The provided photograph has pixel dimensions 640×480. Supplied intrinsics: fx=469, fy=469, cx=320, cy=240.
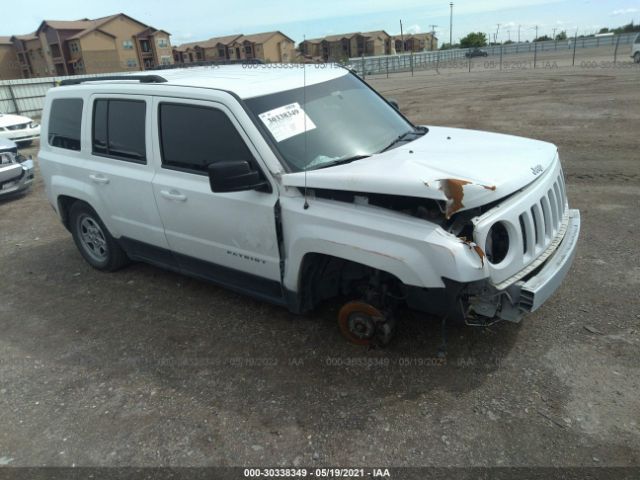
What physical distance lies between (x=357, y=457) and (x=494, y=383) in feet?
3.48

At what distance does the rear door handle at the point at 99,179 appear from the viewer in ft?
14.2

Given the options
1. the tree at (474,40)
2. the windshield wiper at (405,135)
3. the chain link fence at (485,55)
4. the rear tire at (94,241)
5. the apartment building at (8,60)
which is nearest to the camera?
the windshield wiper at (405,135)

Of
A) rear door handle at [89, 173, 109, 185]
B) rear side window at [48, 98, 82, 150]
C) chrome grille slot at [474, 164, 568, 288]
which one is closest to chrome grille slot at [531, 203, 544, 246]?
chrome grille slot at [474, 164, 568, 288]

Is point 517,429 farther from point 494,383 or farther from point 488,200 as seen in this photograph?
point 488,200

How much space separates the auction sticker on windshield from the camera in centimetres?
337

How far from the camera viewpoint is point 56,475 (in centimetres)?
265

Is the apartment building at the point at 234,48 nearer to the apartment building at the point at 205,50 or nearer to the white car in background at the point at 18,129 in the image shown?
the apartment building at the point at 205,50

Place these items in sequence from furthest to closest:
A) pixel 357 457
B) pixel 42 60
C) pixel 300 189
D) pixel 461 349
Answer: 1. pixel 42 60
2. pixel 461 349
3. pixel 300 189
4. pixel 357 457

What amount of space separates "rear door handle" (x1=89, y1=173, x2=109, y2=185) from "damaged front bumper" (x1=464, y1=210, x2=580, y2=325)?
3351mm


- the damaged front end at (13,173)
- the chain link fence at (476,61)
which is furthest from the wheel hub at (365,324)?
the chain link fence at (476,61)

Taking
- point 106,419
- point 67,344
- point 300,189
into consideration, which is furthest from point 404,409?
point 67,344

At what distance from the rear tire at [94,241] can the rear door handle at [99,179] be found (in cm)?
51

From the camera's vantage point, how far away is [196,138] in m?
3.65

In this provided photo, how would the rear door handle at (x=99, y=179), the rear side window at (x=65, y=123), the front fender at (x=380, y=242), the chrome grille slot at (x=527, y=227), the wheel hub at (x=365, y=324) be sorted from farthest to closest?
1. the rear side window at (x=65, y=123)
2. the rear door handle at (x=99, y=179)
3. the wheel hub at (x=365, y=324)
4. the chrome grille slot at (x=527, y=227)
5. the front fender at (x=380, y=242)
